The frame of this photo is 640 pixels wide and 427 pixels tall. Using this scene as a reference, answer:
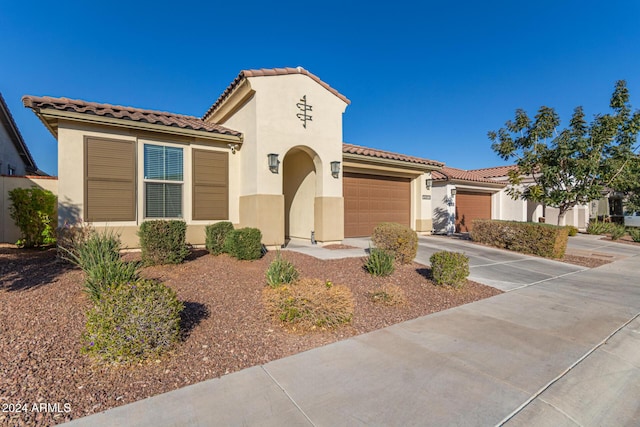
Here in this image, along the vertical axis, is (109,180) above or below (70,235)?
above

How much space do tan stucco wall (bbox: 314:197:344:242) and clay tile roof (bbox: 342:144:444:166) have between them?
215 centimetres

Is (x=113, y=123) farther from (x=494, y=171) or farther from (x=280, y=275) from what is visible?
(x=494, y=171)

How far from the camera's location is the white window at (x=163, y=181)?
8.04 metres

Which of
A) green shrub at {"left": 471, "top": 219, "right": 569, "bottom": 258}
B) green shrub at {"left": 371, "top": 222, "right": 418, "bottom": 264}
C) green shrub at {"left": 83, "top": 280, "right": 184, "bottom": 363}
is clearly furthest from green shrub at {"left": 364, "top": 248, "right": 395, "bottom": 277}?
green shrub at {"left": 471, "top": 219, "right": 569, "bottom": 258}

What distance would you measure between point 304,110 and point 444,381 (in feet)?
27.5

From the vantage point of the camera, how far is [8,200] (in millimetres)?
8906

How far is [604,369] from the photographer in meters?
3.05

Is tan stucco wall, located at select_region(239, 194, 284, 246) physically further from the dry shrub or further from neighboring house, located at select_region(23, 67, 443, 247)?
the dry shrub

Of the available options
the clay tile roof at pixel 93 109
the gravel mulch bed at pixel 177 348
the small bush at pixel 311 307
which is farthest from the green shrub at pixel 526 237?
the clay tile roof at pixel 93 109

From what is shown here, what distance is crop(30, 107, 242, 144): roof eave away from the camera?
6.69m

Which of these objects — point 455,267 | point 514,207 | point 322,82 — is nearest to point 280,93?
point 322,82

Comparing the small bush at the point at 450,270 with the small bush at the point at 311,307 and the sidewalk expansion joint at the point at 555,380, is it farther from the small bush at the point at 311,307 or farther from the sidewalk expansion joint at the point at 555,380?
the small bush at the point at 311,307

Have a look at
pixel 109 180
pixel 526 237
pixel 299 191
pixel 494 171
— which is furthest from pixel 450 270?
pixel 494 171

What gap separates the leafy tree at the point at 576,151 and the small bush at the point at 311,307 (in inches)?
417
